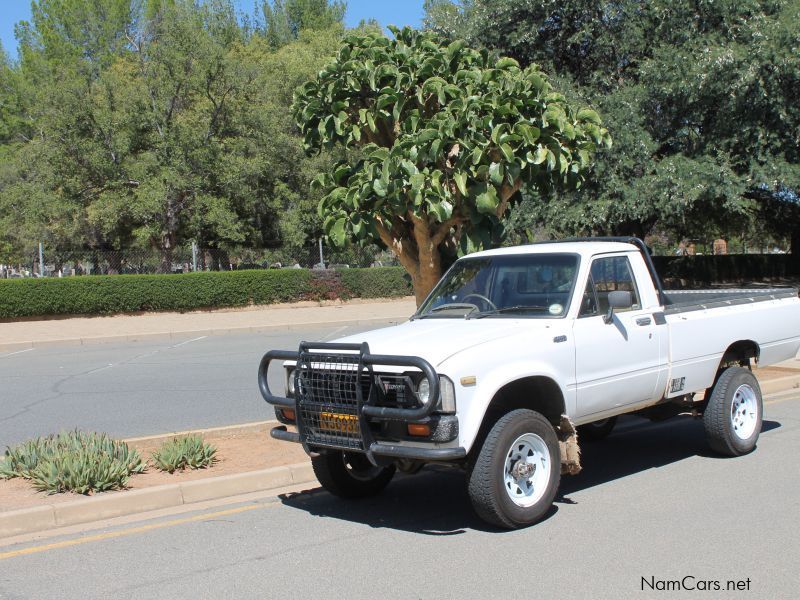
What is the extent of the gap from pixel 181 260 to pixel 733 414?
25853 millimetres

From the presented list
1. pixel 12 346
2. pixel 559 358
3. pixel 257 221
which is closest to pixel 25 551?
pixel 559 358

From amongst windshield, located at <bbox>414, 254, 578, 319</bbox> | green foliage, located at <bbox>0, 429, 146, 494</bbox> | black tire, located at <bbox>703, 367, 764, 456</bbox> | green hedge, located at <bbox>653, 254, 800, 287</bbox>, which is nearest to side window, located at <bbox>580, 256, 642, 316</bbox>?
windshield, located at <bbox>414, 254, 578, 319</bbox>

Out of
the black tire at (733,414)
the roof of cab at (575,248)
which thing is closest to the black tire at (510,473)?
the roof of cab at (575,248)

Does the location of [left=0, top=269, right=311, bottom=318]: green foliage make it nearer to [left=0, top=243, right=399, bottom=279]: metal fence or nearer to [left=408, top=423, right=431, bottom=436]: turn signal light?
[left=0, top=243, right=399, bottom=279]: metal fence

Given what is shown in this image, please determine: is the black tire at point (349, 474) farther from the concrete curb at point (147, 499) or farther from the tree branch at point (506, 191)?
the tree branch at point (506, 191)

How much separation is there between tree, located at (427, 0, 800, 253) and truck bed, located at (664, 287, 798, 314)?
41.7ft

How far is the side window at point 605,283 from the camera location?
683 centimetres

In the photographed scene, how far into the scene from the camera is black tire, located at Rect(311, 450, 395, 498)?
6809 millimetres

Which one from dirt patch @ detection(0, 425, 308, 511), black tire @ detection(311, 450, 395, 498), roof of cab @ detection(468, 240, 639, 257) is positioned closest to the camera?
dirt patch @ detection(0, 425, 308, 511)


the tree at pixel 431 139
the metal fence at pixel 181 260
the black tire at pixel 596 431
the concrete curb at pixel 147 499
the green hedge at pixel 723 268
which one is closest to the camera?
the concrete curb at pixel 147 499

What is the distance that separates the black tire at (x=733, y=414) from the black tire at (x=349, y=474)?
2.99 m

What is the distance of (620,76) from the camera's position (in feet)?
80.4

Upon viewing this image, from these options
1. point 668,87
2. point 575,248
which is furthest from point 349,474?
point 668,87

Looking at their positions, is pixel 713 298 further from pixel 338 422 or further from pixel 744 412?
pixel 338 422
